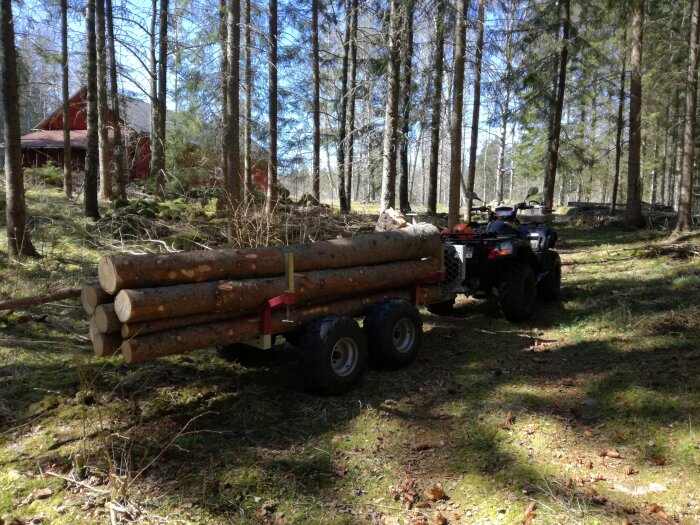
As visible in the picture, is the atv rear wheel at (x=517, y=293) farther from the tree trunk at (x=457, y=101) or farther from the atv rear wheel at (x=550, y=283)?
the tree trunk at (x=457, y=101)

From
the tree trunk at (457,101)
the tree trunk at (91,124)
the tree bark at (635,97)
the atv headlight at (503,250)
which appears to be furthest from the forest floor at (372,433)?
the tree bark at (635,97)

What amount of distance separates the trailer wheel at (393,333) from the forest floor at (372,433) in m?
0.20

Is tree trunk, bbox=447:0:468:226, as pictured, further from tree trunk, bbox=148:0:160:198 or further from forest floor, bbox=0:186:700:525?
tree trunk, bbox=148:0:160:198

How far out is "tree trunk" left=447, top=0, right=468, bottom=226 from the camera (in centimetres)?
1176

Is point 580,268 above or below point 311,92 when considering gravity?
below

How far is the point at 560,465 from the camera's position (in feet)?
12.4

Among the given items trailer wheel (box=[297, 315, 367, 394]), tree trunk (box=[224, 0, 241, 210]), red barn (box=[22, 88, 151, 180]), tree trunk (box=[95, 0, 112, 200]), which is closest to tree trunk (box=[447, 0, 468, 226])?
tree trunk (box=[224, 0, 241, 210])

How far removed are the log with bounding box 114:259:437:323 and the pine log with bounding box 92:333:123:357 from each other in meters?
0.29

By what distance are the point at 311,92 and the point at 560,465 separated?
80.0 feet

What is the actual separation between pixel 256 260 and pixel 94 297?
1456 mm

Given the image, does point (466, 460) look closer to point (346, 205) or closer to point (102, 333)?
point (102, 333)

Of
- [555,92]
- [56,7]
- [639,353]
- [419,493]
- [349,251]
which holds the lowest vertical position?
[419,493]

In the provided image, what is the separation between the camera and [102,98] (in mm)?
17906

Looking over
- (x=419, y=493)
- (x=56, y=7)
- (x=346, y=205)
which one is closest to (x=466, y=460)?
(x=419, y=493)
